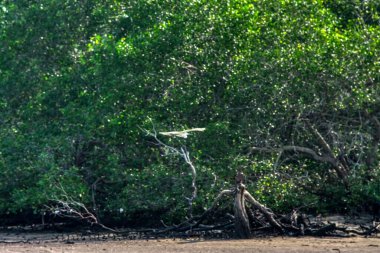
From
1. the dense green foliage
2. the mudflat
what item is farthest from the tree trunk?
the dense green foliage

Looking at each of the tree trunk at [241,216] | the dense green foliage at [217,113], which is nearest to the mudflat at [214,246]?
the tree trunk at [241,216]

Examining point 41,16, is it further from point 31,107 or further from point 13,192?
point 13,192

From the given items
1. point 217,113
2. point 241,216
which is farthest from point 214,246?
point 217,113

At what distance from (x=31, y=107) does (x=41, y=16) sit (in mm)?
1681

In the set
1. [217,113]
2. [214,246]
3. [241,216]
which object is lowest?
[214,246]

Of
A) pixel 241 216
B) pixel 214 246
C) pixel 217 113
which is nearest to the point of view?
pixel 214 246

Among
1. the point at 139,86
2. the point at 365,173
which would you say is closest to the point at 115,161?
the point at 139,86

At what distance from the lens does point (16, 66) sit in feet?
44.9

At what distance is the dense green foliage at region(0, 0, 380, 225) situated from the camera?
11.1 m

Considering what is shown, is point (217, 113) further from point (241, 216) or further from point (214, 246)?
point (214, 246)

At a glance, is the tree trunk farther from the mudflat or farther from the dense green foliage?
the dense green foliage

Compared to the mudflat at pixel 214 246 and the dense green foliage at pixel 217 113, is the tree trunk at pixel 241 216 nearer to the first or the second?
the mudflat at pixel 214 246

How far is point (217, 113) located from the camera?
37.4 feet

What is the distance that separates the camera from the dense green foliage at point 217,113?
36.3 ft
